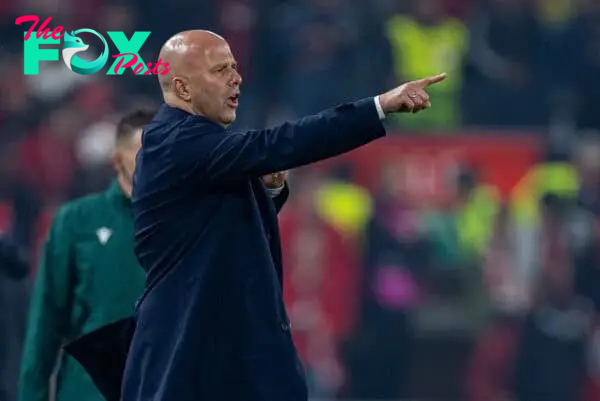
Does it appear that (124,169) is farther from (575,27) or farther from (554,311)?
(575,27)

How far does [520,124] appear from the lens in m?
9.95

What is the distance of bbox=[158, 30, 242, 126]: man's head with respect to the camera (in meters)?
3.89

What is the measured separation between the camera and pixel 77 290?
5055 mm

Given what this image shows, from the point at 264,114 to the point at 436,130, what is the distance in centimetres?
105

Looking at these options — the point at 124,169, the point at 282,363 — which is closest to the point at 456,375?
the point at 124,169

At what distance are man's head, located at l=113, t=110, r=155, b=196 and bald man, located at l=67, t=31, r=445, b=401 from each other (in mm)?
1169

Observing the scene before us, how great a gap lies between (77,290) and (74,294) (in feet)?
0.05

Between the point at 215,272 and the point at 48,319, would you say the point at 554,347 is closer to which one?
the point at 48,319

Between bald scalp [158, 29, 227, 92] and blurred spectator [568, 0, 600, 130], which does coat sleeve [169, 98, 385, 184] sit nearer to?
bald scalp [158, 29, 227, 92]

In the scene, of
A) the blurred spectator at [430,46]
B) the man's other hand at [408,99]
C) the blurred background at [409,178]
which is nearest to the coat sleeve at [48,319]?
the man's other hand at [408,99]

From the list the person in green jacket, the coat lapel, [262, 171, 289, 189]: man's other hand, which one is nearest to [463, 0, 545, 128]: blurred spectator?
the person in green jacket

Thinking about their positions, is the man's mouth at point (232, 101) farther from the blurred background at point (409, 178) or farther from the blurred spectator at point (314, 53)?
the blurred spectator at point (314, 53)

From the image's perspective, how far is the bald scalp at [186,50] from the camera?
3906mm

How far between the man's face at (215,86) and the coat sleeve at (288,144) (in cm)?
14
